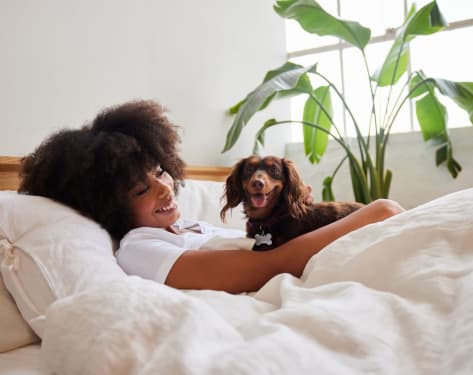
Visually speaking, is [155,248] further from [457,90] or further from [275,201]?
[457,90]

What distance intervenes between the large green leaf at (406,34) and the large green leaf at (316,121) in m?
0.33

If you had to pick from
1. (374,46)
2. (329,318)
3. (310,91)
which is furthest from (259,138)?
(329,318)

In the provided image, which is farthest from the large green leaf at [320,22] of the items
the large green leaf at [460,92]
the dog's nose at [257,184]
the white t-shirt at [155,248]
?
the white t-shirt at [155,248]

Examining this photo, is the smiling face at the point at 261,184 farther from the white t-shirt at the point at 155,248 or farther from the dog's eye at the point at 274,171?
the white t-shirt at the point at 155,248

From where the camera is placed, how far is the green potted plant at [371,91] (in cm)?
233

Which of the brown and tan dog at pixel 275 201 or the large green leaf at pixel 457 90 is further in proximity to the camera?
the large green leaf at pixel 457 90

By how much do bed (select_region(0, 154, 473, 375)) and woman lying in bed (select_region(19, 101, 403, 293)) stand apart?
12cm

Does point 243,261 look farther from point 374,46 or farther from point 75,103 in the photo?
point 374,46

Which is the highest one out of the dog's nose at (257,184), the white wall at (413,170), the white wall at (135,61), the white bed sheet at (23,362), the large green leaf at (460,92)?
the white wall at (135,61)

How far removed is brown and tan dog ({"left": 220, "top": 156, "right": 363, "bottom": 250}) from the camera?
1439mm

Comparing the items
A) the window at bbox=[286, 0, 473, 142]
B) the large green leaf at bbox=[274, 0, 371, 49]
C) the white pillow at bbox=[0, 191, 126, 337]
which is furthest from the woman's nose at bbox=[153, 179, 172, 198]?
the window at bbox=[286, 0, 473, 142]

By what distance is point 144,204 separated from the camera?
4.31ft

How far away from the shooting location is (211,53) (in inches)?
111

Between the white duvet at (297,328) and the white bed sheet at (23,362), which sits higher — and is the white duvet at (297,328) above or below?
above
